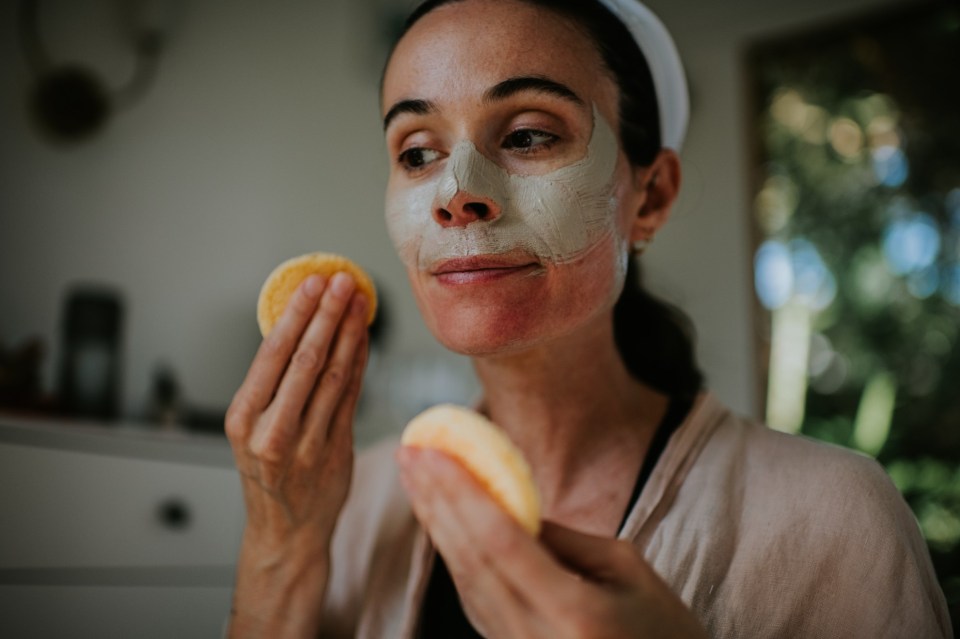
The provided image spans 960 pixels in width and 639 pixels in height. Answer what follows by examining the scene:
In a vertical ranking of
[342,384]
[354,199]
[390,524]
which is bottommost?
[390,524]

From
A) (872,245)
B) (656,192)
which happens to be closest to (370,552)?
(656,192)

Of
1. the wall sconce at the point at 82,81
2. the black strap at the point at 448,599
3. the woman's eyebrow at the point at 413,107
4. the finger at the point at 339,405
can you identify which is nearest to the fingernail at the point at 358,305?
the finger at the point at 339,405

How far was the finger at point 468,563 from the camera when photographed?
0.48 meters

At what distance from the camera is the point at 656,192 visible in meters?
1.01

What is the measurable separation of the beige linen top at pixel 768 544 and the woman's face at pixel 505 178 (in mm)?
231

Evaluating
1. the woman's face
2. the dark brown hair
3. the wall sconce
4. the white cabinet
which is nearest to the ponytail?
the dark brown hair

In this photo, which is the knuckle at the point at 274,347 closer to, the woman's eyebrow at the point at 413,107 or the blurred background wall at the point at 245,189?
the woman's eyebrow at the point at 413,107

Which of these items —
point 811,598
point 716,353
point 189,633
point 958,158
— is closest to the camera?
point 811,598

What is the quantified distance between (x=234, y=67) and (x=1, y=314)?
40.8 inches

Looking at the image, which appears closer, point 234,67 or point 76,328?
point 76,328

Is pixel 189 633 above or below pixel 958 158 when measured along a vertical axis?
below

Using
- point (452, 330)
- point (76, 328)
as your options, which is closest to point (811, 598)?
point (452, 330)

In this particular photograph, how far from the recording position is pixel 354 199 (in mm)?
2596

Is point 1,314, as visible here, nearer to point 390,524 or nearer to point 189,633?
point 189,633
